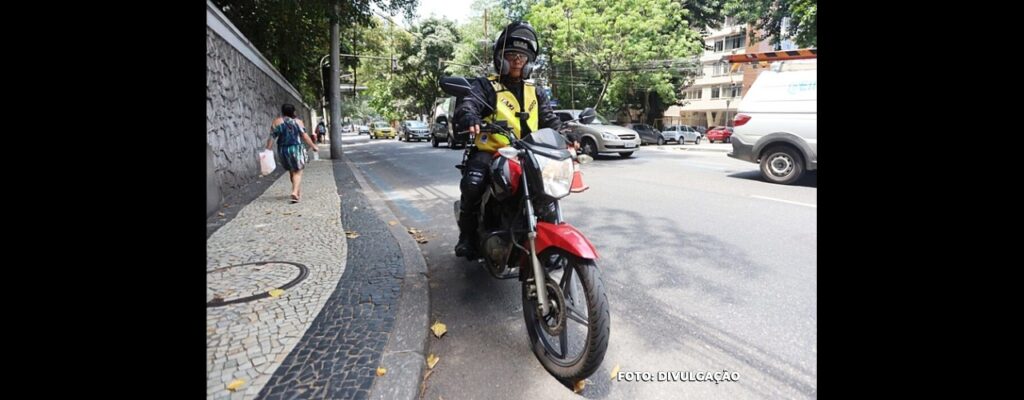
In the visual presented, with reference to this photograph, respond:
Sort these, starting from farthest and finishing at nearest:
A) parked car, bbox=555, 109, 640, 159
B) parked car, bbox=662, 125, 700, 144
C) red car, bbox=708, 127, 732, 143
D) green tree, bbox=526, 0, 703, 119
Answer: red car, bbox=708, 127, 732, 143, parked car, bbox=662, 125, 700, 144, green tree, bbox=526, 0, 703, 119, parked car, bbox=555, 109, 640, 159

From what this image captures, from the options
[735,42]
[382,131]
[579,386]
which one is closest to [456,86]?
[579,386]

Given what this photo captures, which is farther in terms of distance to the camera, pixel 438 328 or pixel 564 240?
pixel 438 328

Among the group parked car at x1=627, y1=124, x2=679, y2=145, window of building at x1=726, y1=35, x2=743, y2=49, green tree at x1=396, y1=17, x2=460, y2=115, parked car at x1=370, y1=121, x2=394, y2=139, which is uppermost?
window of building at x1=726, y1=35, x2=743, y2=49

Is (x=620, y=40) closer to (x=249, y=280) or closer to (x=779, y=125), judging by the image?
(x=779, y=125)

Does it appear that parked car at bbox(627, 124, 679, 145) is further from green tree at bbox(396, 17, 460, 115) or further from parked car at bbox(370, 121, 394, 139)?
parked car at bbox(370, 121, 394, 139)

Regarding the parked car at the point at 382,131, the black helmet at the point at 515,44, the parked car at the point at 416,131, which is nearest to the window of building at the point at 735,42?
the parked car at the point at 416,131

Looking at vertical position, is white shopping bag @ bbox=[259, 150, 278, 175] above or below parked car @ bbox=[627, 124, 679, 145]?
below

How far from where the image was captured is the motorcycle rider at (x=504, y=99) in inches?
117

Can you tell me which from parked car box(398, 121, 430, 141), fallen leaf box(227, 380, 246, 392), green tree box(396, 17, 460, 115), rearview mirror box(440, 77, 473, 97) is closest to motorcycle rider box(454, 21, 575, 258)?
rearview mirror box(440, 77, 473, 97)

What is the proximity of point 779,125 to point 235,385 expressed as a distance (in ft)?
28.0

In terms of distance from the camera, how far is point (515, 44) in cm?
296

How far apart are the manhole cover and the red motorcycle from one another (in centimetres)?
160

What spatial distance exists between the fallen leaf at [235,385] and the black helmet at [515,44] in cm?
211

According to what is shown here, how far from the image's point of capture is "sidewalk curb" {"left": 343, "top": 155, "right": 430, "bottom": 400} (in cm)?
205
